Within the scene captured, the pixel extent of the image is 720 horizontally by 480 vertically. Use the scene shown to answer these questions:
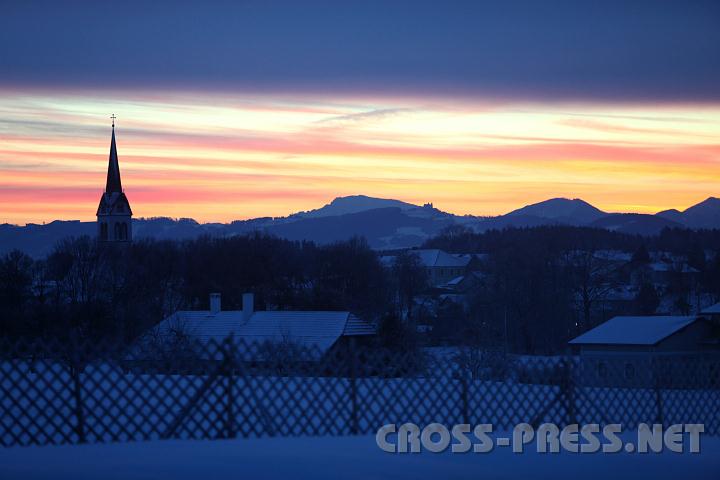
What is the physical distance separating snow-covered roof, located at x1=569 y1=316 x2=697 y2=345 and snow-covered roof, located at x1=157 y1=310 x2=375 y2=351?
10.1m

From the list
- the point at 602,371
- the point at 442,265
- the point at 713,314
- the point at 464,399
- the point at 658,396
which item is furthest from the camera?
the point at 442,265

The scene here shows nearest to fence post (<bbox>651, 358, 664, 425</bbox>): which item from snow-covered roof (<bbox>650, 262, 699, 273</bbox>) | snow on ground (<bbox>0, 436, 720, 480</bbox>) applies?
snow on ground (<bbox>0, 436, 720, 480</bbox>)

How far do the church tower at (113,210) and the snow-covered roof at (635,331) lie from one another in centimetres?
9296

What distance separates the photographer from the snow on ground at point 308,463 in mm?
9195

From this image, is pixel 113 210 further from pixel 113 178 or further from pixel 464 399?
pixel 464 399

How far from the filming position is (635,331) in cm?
3909

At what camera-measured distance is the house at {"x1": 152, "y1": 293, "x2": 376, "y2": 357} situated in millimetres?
42188

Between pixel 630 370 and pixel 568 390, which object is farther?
pixel 630 370

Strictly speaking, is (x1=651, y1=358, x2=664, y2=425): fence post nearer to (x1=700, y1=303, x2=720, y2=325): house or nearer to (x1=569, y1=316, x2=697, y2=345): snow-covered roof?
(x1=569, y1=316, x2=697, y2=345): snow-covered roof

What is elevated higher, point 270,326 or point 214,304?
point 214,304

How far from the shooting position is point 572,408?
517 inches

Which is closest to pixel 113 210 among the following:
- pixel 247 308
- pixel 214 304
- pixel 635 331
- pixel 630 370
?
pixel 214 304

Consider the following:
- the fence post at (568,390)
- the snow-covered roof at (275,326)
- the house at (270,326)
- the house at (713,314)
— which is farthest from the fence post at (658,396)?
the house at (713,314)

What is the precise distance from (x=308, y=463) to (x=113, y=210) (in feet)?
392
